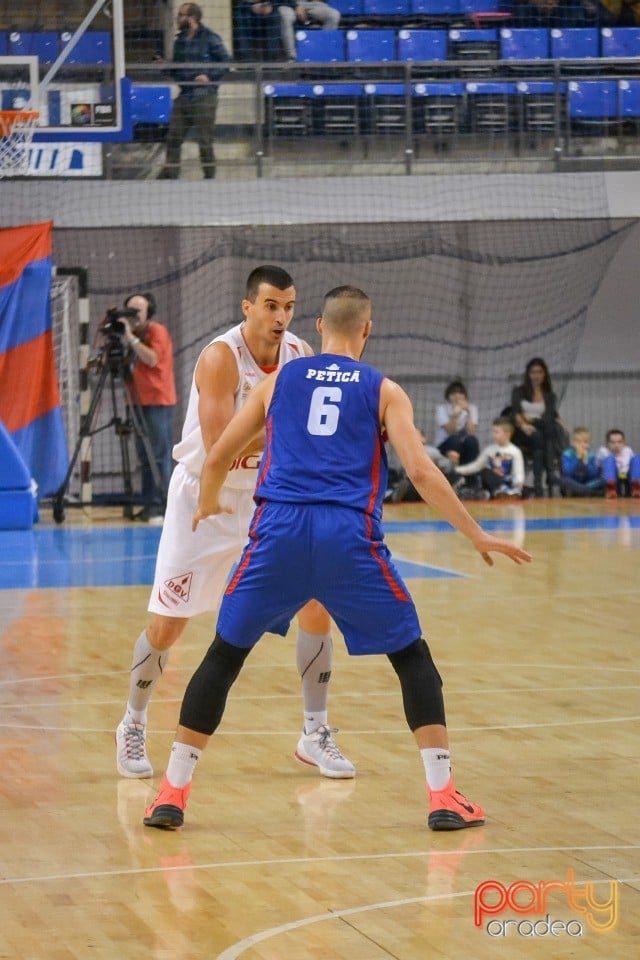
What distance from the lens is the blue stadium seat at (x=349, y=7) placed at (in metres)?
19.7

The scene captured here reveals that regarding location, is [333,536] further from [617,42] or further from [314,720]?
[617,42]

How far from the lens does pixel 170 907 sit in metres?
4.02

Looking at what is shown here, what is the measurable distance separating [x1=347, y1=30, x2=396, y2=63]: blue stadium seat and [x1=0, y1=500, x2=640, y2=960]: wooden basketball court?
1095cm

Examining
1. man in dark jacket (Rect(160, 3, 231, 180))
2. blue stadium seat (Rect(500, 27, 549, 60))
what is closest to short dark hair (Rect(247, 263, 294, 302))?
man in dark jacket (Rect(160, 3, 231, 180))

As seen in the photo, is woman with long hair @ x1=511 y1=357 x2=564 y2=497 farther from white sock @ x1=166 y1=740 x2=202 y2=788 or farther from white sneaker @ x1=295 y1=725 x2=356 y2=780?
white sock @ x1=166 y1=740 x2=202 y2=788

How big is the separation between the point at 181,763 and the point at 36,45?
34.5 feet

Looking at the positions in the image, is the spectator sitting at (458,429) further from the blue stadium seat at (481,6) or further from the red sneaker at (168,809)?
the red sneaker at (168,809)

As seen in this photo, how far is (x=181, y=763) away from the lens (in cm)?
484

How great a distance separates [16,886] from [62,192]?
13.4m

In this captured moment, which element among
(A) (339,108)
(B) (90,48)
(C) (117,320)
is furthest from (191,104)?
(C) (117,320)

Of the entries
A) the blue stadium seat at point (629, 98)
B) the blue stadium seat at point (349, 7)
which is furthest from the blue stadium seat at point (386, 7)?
the blue stadium seat at point (629, 98)

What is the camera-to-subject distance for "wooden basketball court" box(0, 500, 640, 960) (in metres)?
3.84

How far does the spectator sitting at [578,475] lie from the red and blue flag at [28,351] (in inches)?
237

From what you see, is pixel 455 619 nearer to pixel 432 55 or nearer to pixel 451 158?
pixel 451 158
